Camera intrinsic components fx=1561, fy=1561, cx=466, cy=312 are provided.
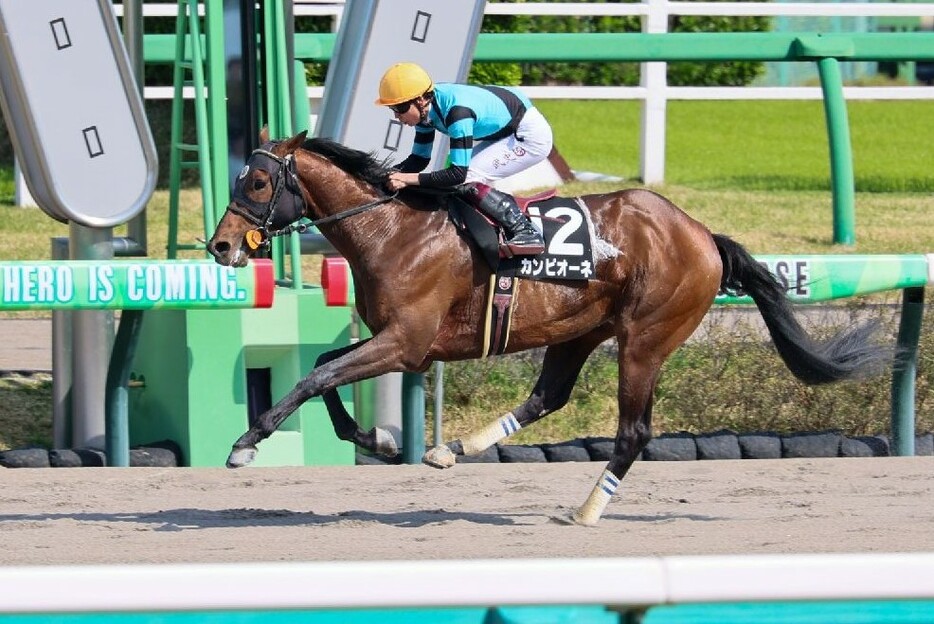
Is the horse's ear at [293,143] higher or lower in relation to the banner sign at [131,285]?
higher

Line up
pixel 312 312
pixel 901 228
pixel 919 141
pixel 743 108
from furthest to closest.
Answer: pixel 743 108 → pixel 919 141 → pixel 901 228 → pixel 312 312

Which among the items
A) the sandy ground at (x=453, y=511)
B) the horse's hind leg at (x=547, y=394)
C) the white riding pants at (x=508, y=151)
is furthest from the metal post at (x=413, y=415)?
the white riding pants at (x=508, y=151)

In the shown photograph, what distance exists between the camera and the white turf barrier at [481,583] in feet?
7.75

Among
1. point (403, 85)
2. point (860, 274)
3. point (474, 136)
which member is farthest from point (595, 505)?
point (860, 274)

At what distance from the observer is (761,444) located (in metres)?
7.16

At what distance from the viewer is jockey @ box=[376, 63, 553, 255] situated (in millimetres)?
5531

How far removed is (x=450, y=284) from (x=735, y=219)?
6.80 meters

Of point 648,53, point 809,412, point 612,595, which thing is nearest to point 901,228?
point 648,53

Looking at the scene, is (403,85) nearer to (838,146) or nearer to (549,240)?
(549,240)

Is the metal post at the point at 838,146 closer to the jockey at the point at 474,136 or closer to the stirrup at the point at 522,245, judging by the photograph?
the jockey at the point at 474,136

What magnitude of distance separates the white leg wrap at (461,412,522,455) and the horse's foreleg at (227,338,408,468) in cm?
34

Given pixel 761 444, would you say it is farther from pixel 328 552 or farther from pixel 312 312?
pixel 328 552

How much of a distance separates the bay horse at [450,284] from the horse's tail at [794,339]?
1cm

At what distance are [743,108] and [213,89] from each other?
14.3 meters
